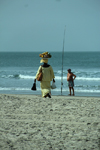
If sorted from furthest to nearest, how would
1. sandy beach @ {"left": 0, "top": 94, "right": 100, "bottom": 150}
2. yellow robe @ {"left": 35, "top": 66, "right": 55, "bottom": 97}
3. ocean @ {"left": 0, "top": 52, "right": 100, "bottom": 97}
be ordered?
ocean @ {"left": 0, "top": 52, "right": 100, "bottom": 97} < yellow robe @ {"left": 35, "top": 66, "right": 55, "bottom": 97} < sandy beach @ {"left": 0, "top": 94, "right": 100, "bottom": 150}

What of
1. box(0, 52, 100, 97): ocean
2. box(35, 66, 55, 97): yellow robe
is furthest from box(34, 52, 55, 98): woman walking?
box(0, 52, 100, 97): ocean

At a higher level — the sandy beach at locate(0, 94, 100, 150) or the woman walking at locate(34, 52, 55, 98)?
the woman walking at locate(34, 52, 55, 98)

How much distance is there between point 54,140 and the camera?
3896 millimetres

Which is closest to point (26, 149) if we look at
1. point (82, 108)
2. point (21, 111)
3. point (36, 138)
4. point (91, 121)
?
point (36, 138)

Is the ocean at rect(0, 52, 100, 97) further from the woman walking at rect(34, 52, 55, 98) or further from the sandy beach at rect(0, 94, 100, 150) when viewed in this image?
the sandy beach at rect(0, 94, 100, 150)

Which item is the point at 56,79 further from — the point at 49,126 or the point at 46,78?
the point at 49,126

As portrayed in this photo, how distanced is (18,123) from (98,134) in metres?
1.54

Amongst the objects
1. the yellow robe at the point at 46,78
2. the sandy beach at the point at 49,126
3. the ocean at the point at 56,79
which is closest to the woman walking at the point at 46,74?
the yellow robe at the point at 46,78

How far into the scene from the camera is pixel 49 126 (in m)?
4.61

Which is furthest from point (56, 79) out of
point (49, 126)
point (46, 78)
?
point (49, 126)

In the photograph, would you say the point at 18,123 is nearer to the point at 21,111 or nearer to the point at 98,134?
the point at 21,111

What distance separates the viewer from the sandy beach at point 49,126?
372 centimetres

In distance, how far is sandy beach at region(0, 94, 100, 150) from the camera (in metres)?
3.72

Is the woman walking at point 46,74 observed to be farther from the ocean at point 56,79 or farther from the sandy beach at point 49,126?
the ocean at point 56,79
